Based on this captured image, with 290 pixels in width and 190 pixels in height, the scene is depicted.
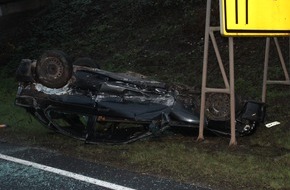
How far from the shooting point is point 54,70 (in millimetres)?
6637

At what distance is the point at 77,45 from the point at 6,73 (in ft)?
7.95

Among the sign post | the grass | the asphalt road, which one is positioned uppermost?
the sign post

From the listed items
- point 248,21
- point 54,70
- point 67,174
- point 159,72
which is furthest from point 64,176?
point 159,72

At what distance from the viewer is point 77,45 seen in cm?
1430

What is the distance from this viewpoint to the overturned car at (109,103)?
249 inches

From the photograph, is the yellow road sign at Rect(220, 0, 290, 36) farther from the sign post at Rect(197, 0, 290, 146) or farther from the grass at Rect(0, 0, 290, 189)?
the grass at Rect(0, 0, 290, 189)

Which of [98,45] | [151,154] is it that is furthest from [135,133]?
[98,45]

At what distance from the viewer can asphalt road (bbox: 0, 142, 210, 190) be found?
500 centimetres

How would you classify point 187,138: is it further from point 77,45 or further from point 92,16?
point 92,16

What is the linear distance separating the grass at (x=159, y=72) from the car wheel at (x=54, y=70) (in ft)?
3.23

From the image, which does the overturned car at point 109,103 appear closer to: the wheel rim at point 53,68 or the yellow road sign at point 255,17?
the wheel rim at point 53,68

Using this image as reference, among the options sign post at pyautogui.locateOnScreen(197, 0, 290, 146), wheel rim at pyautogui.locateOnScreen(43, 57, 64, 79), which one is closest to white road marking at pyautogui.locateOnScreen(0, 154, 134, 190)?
wheel rim at pyautogui.locateOnScreen(43, 57, 64, 79)

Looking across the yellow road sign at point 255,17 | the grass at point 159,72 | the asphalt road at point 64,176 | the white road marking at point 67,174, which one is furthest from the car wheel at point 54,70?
the yellow road sign at point 255,17

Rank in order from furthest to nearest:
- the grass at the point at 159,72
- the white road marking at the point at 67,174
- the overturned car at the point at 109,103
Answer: the overturned car at the point at 109,103, the grass at the point at 159,72, the white road marking at the point at 67,174
